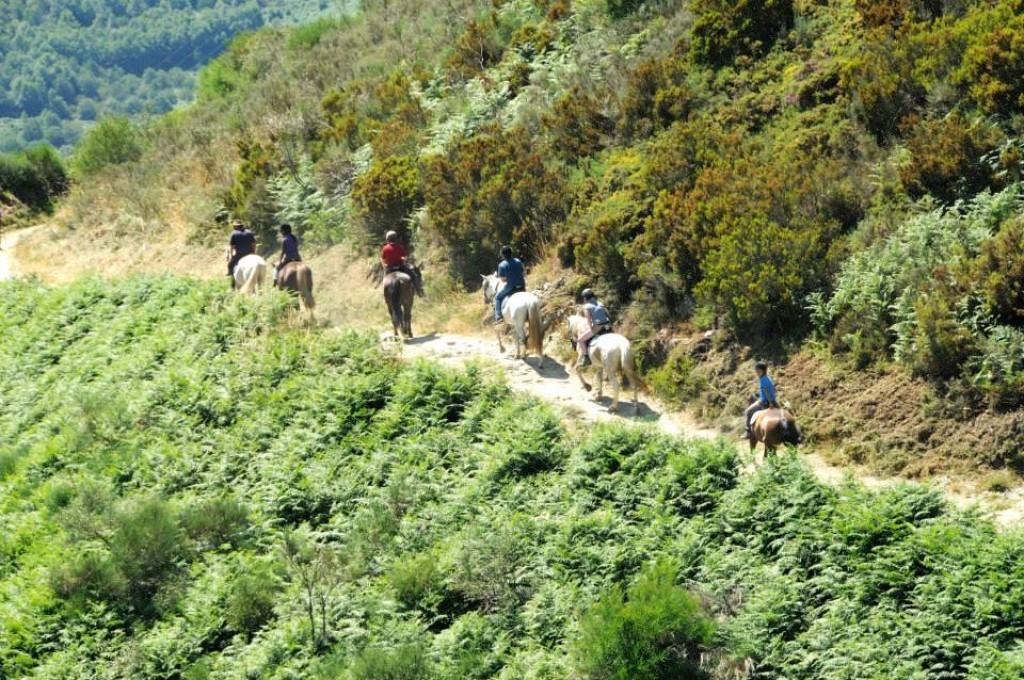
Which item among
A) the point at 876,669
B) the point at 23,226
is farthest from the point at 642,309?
the point at 23,226

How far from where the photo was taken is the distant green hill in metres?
145

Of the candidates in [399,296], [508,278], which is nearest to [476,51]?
[399,296]

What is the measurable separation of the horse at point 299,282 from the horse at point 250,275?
71 centimetres

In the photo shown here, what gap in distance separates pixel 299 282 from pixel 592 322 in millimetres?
6930

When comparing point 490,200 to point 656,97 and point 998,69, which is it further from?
point 998,69

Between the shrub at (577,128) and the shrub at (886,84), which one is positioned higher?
the shrub at (886,84)

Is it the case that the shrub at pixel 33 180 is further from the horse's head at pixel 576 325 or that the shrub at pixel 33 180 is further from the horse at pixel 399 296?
the horse's head at pixel 576 325

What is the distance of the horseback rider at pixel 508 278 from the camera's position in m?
21.3

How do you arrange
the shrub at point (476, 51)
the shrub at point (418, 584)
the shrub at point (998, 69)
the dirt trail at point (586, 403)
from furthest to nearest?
1. the shrub at point (476, 51)
2. the shrub at point (998, 69)
3. the shrub at point (418, 584)
4. the dirt trail at point (586, 403)

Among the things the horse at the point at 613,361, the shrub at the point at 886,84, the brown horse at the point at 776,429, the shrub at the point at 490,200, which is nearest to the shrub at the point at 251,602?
the horse at the point at 613,361

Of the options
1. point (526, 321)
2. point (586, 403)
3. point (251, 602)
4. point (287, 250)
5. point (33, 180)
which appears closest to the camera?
point (251, 602)

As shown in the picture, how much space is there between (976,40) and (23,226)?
3152 centimetres

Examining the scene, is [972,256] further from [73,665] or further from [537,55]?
[537,55]

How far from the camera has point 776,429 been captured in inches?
623
